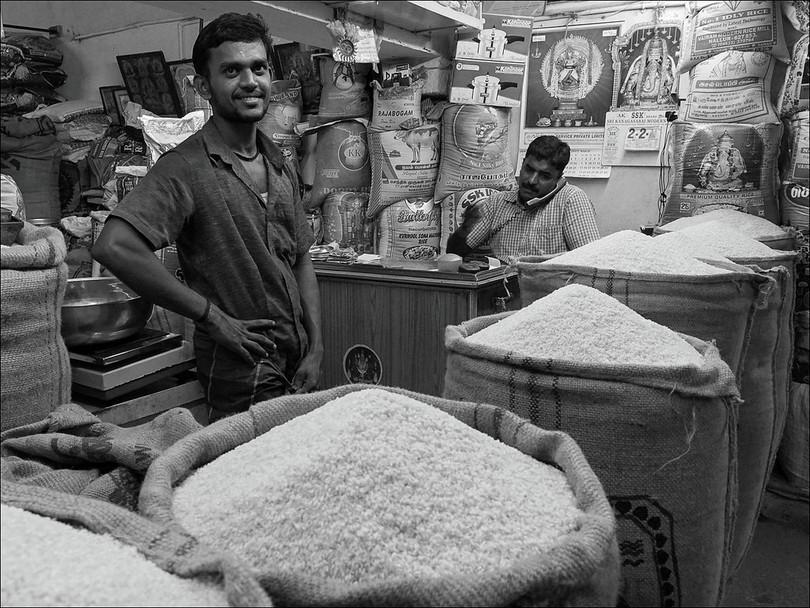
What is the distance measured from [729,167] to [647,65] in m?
0.79

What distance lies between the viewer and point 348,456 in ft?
1.73

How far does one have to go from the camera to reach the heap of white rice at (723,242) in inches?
64.2

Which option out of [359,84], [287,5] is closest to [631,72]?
[359,84]

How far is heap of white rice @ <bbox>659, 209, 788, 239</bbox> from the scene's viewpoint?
208 cm

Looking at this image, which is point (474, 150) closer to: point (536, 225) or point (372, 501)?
point (536, 225)

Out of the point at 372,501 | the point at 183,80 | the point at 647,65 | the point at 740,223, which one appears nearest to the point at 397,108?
the point at 183,80

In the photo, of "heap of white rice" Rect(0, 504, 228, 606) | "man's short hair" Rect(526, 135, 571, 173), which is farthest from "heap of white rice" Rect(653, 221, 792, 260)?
"heap of white rice" Rect(0, 504, 228, 606)

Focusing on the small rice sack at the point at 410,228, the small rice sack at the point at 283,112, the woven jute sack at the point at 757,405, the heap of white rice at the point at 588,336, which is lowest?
the woven jute sack at the point at 757,405

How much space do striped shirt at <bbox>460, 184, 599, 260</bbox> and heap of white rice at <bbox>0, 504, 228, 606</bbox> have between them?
2.20 m

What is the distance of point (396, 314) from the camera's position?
2178 millimetres

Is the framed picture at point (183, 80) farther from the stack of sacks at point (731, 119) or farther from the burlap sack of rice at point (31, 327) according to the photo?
the burlap sack of rice at point (31, 327)

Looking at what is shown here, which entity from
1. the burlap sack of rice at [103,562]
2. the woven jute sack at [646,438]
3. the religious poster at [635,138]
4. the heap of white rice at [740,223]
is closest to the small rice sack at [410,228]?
the religious poster at [635,138]

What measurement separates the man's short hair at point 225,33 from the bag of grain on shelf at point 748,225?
1.44 meters

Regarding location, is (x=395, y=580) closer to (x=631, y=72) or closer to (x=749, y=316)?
(x=749, y=316)
